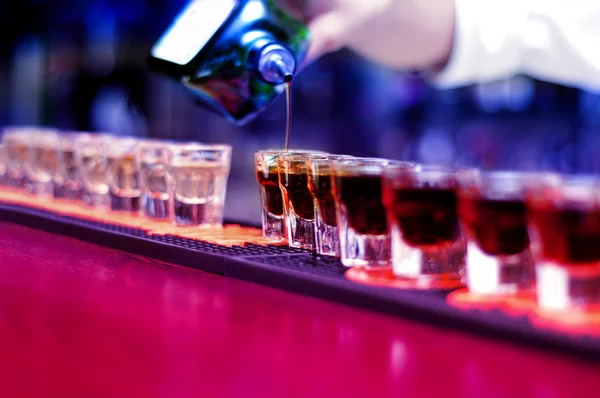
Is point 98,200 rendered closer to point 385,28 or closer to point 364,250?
point 385,28

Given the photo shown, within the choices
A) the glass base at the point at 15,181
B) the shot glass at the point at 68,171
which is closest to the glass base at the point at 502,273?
the shot glass at the point at 68,171

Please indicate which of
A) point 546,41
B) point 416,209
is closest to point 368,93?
point 546,41

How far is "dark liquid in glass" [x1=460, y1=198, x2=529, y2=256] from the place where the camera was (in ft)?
3.12

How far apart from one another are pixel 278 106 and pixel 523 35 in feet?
10.7

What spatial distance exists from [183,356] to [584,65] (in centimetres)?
139

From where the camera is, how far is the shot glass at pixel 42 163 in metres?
2.13

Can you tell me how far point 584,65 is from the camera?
6.22ft

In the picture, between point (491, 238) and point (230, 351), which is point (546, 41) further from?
point (230, 351)

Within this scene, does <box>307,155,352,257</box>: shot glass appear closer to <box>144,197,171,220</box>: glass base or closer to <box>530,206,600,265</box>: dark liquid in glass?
<box>530,206,600,265</box>: dark liquid in glass

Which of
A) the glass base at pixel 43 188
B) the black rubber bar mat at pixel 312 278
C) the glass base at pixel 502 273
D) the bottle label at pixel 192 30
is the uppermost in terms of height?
the bottle label at pixel 192 30

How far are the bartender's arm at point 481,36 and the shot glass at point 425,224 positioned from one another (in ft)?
2.46

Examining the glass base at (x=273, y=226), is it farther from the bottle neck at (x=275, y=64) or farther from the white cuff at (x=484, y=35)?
the white cuff at (x=484, y=35)

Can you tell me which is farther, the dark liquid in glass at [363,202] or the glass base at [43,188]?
the glass base at [43,188]

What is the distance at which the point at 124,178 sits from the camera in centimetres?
190
